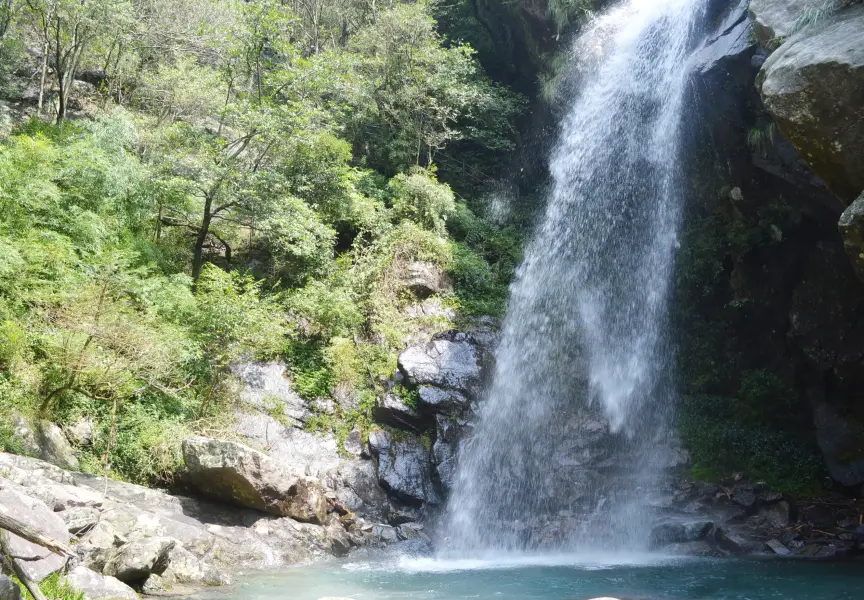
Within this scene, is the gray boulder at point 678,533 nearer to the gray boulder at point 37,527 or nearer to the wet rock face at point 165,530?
the wet rock face at point 165,530

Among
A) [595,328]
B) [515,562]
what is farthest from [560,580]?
[595,328]

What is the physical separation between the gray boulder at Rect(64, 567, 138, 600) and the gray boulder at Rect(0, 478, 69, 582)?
0.88 ft

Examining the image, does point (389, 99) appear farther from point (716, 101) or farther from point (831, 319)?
point (831, 319)

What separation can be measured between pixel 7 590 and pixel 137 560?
290 cm

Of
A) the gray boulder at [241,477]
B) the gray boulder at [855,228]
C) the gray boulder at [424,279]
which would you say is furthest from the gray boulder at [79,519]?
the gray boulder at [855,228]

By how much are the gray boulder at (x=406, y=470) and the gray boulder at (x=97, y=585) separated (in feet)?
19.6

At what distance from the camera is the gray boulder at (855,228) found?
25.0 feet

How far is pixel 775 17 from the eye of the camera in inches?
388

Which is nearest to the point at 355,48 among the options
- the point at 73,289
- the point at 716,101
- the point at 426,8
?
the point at 426,8

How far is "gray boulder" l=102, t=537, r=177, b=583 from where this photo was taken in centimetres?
667

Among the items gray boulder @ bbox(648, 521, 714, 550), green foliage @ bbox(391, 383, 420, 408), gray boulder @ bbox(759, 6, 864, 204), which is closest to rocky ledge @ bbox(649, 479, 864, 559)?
gray boulder @ bbox(648, 521, 714, 550)

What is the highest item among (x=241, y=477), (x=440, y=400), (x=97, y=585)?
(x=440, y=400)

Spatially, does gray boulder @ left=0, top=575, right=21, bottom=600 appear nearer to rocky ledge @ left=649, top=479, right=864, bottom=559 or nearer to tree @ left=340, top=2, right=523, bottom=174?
rocky ledge @ left=649, top=479, right=864, bottom=559

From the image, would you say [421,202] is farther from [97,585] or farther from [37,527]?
[37,527]
